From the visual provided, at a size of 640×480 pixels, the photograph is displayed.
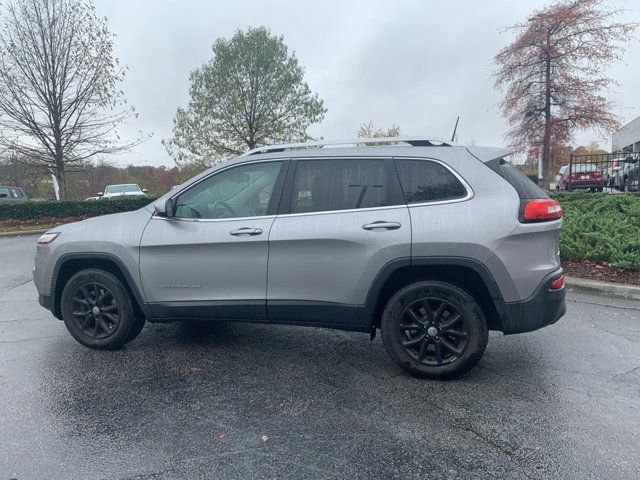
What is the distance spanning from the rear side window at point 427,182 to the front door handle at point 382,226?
226 mm

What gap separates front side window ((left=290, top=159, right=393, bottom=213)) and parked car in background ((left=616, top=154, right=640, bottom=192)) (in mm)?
13145

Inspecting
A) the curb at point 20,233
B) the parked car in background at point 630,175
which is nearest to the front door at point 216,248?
the parked car in background at point 630,175

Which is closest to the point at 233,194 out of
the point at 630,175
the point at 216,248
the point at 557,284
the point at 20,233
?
the point at 216,248

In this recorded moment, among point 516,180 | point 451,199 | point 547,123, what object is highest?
point 547,123

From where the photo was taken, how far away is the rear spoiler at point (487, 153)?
348 cm

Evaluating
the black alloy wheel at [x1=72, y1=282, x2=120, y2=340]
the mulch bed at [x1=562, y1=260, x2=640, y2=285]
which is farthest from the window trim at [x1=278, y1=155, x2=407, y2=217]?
the mulch bed at [x1=562, y1=260, x2=640, y2=285]

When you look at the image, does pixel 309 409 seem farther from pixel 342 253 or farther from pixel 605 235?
pixel 605 235

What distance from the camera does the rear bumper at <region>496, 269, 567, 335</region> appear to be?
3285 millimetres

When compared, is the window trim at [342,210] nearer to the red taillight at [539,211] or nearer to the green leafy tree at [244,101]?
the red taillight at [539,211]

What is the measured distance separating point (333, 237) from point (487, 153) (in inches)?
53.4

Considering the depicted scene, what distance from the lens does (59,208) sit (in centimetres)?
1792

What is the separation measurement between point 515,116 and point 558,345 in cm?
2128

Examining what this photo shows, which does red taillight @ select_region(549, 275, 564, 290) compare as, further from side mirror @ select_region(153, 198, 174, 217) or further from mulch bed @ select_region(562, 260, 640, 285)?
mulch bed @ select_region(562, 260, 640, 285)

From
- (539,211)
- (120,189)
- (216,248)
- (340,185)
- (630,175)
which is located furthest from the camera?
(120,189)
